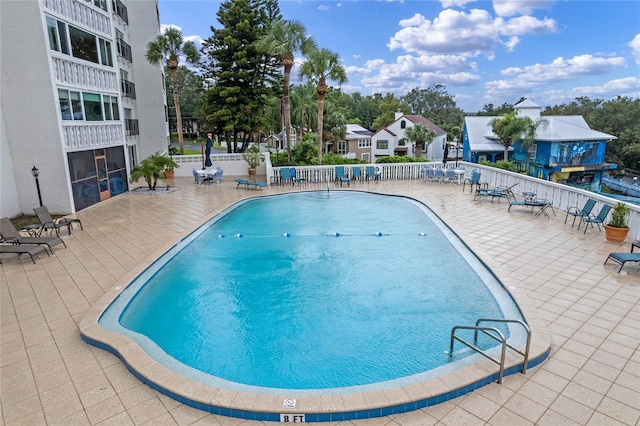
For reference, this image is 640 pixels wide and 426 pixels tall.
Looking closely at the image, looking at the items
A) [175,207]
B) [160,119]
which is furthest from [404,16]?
[175,207]

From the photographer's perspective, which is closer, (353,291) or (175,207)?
(353,291)

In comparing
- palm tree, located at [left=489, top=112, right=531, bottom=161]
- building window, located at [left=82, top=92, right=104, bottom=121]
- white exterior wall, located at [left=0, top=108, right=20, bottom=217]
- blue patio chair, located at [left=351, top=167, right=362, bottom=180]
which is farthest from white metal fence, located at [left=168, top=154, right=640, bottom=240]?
palm tree, located at [left=489, top=112, right=531, bottom=161]

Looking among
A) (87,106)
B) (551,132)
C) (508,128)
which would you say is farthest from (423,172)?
(551,132)

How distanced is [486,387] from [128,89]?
84.0 ft

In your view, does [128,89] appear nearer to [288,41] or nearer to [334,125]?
[288,41]

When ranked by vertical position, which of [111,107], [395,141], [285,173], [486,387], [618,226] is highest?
[111,107]

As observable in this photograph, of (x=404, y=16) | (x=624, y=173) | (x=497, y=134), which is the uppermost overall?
(x=404, y=16)

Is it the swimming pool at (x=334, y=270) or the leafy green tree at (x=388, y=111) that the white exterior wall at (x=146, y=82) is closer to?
the swimming pool at (x=334, y=270)

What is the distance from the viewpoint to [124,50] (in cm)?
2322

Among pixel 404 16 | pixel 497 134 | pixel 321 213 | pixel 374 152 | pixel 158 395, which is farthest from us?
pixel 374 152

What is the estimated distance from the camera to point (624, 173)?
4562 centimetres

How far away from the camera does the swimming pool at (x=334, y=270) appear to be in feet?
19.5

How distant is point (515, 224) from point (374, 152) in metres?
42.2

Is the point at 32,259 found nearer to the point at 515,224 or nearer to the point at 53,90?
the point at 53,90
